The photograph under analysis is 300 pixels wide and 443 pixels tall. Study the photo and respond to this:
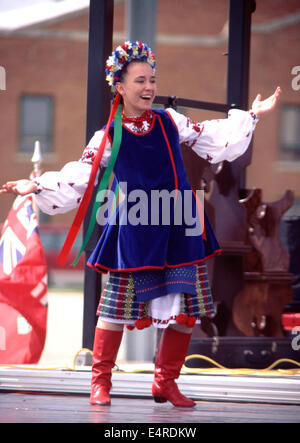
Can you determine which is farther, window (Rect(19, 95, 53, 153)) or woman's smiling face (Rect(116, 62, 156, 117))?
window (Rect(19, 95, 53, 153))

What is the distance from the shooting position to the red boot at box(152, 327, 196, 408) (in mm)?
2764

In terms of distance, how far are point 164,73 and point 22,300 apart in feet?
48.2

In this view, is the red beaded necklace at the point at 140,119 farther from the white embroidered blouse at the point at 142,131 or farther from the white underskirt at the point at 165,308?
the white underskirt at the point at 165,308

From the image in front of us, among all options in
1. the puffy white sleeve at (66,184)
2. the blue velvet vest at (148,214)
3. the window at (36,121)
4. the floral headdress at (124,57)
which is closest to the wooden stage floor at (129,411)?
the blue velvet vest at (148,214)

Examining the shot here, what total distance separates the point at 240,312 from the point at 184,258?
1036mm

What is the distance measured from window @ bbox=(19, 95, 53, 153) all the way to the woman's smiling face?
51.4 feet

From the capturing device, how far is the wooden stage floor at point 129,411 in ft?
8.20

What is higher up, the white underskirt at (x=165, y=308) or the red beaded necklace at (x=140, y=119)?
the red beaded necklace at (x=140, y=119)

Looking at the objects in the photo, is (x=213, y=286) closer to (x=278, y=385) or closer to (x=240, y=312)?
(x=240, y=312)

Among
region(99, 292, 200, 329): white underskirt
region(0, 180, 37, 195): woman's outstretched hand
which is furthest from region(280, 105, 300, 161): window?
region(0, 180, 37, 195): woman's outstretched hand

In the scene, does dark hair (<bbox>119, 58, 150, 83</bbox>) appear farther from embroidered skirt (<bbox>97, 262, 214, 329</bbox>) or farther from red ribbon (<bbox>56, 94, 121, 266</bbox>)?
embroidered skirt (<bbox>97, 262, 214, 329</bbox>)

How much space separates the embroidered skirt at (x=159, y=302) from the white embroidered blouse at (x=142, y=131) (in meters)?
0.33

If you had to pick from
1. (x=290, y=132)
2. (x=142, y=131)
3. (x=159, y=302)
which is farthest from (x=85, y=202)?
(x=290, y=132)

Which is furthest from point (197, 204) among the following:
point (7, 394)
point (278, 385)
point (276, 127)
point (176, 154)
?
point (276, 127)
